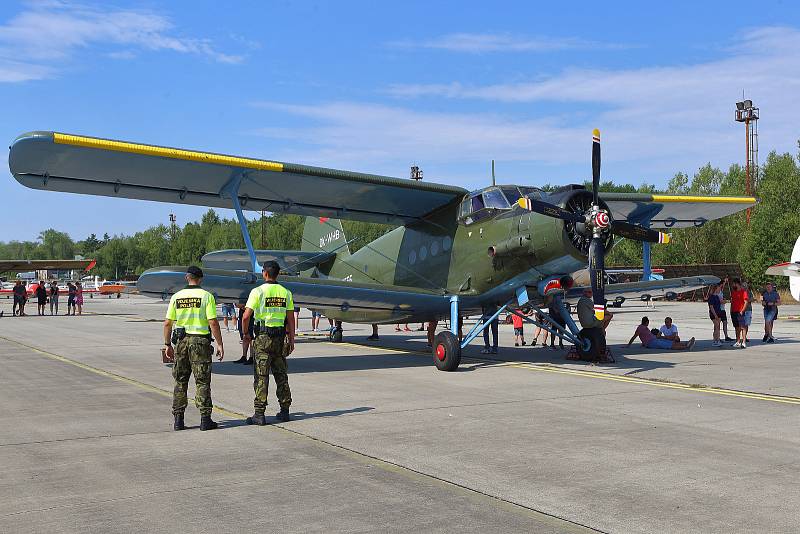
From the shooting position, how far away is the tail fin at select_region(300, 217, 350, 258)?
22375 mm

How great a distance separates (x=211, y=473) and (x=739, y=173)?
86066 millimetres

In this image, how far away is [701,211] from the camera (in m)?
19.9

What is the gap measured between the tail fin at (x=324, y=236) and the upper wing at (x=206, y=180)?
13.2 feet

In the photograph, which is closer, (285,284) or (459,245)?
(285,284)

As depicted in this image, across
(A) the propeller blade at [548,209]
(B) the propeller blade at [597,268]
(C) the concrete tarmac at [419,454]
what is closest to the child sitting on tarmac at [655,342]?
(C) the concrete tarmac at [419,454]

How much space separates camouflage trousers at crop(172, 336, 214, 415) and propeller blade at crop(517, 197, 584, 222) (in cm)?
673

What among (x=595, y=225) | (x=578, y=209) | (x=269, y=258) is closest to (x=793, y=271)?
(x=578, y=209)

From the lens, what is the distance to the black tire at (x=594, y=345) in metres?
15.4

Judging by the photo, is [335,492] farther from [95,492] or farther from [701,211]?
[701,211]

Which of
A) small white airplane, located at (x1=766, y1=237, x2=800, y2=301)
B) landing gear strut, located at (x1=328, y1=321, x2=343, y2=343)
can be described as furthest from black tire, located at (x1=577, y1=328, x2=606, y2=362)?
small white airplane, located at (x1=766, y1=237, x2=800, y2=301)

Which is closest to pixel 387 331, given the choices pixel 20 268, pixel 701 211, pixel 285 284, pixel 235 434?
pixel 701 211

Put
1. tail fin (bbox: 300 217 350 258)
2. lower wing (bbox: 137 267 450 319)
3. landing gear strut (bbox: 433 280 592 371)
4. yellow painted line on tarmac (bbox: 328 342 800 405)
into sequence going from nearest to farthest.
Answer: yellow painted line on tarmac (bbox: 328 342 800 405) → lower wing (bbox: 137 267 450 319) → landing gear strut (bbox: 433 280 592 371) → tail fin (bbox: 300 217 350 258)

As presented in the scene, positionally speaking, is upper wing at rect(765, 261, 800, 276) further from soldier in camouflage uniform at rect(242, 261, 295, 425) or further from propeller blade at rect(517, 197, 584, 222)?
soldier in camouflage uniform at rect(242, 261, 295, 425)

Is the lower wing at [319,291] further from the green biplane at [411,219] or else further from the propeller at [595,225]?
the propeller at [595,225]
